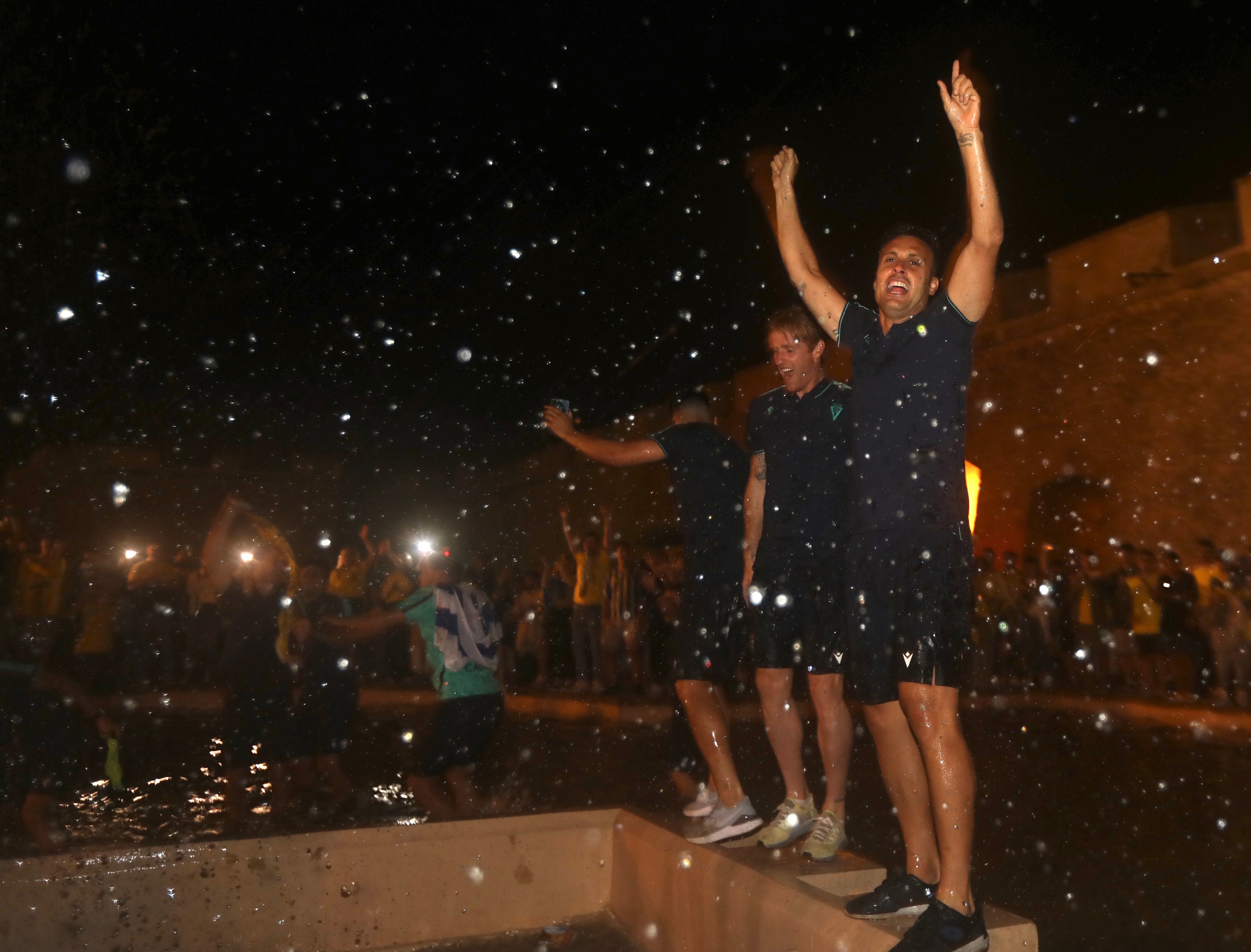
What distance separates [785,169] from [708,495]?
1377mm

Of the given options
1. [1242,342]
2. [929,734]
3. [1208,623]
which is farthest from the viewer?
[1242,342]

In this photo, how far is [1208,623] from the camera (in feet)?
37.6

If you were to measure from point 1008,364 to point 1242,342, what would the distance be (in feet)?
12.8

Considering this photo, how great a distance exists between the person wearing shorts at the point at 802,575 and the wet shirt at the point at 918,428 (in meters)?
0.69

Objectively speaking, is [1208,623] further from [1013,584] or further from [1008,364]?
[1008,364]

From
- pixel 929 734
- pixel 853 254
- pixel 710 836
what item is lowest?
pixel 710 836

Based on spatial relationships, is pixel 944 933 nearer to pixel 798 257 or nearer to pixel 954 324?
pixel 954 324

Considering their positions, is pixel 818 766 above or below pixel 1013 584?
below

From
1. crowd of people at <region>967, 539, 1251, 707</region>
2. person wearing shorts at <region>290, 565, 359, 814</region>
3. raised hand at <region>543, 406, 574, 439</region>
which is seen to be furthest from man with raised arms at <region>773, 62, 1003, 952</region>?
crowd of people at <region>967, 539, 1251, 707</region>

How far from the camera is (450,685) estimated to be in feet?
19.9

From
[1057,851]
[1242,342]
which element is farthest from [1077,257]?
[1057,851]

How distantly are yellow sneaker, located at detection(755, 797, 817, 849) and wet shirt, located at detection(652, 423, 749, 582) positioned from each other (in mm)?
903

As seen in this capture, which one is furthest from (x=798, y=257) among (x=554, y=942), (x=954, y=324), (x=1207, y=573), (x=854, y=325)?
(x=1207, y=573)

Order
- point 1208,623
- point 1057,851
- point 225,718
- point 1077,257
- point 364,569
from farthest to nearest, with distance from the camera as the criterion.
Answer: point 1077,257 < point 364,569 < point 1208,623 < point 225,718 < point 1057,851
